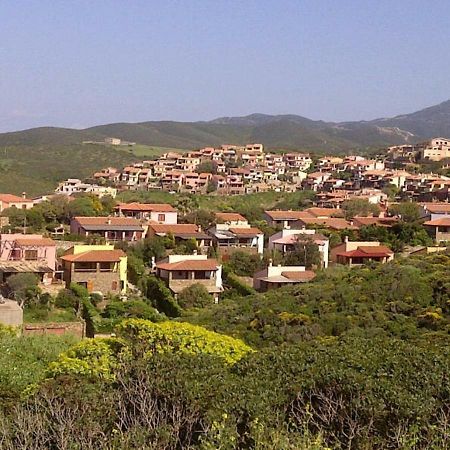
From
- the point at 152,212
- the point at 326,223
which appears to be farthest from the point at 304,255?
the point at 152,212

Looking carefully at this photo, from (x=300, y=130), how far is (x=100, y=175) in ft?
337

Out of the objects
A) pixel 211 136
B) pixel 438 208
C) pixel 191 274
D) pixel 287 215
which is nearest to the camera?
pixel 191 274

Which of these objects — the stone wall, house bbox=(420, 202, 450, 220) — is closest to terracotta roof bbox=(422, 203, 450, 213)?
house bbox=(420, 202, 450, 220)

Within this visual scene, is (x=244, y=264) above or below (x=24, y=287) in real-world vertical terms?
below

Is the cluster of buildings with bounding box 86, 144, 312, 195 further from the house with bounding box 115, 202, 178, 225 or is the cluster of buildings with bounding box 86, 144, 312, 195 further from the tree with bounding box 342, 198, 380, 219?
the house with bounding box 115, 202, 178, 225

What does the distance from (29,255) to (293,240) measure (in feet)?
40.6

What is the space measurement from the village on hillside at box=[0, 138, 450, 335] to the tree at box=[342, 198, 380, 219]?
0.24 ft

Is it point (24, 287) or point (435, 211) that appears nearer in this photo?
point (24, 287)

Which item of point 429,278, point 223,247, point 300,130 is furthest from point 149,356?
point 300,130

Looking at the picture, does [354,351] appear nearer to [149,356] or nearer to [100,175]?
[149,356]

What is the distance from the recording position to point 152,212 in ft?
138

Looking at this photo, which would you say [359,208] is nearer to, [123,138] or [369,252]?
[369,252]

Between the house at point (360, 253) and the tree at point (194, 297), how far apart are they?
7.86 metres

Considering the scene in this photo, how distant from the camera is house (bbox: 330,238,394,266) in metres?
32.8
